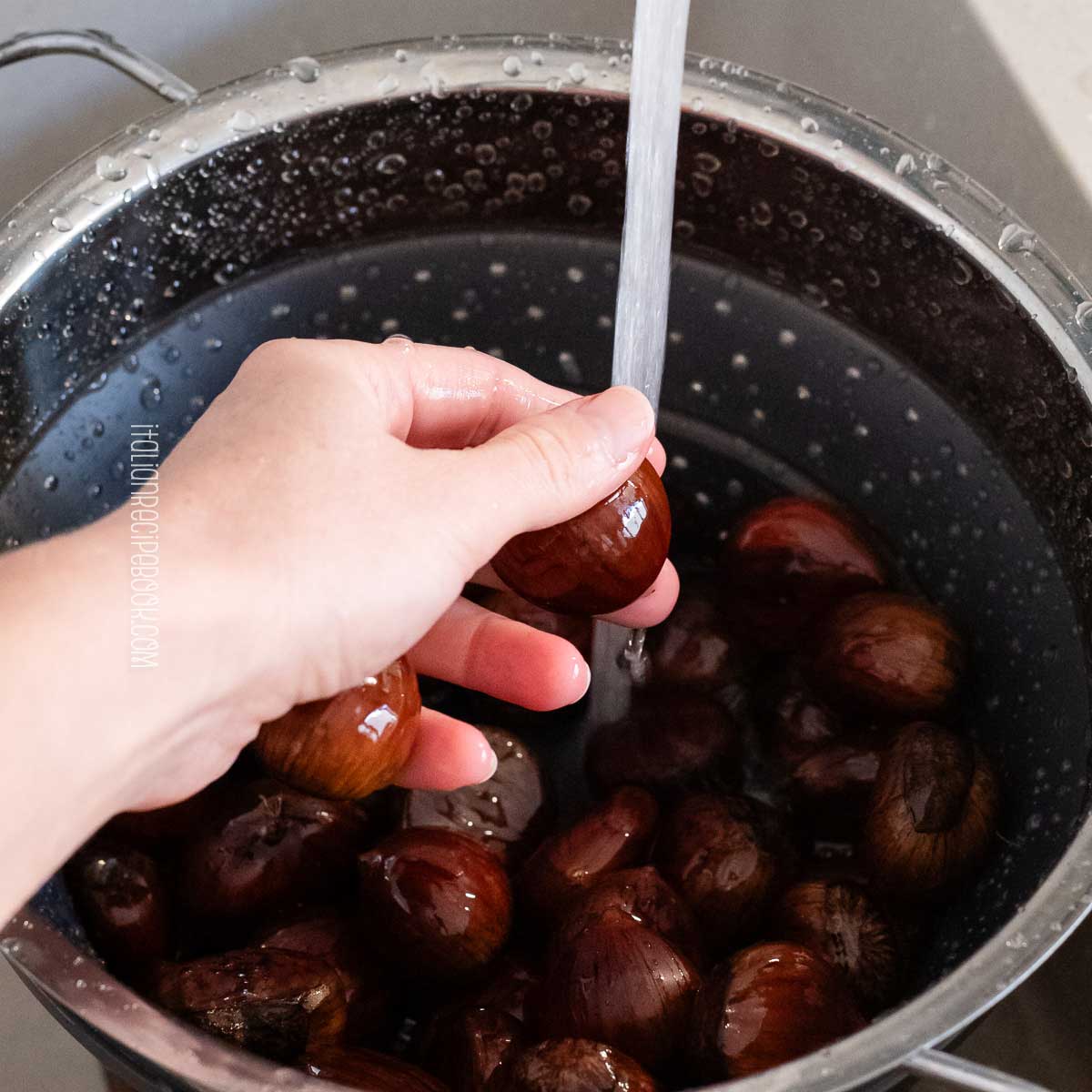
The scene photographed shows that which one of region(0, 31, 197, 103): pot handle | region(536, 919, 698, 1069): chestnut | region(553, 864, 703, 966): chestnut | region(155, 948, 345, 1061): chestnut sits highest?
region(0, 31, 197, 103): pot handle

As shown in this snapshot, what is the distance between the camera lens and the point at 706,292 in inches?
33.3

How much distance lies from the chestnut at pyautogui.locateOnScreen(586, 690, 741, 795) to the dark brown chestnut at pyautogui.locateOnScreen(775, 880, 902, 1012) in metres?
0.12

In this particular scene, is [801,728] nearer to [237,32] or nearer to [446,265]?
[446,265]

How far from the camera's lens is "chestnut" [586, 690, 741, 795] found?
77cm

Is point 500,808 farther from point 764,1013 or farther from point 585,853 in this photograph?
point 764,1013

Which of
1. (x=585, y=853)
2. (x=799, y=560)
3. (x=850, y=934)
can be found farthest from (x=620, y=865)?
(x=799, y=560)

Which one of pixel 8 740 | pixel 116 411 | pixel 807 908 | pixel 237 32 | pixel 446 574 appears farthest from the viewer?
pixel 237 32

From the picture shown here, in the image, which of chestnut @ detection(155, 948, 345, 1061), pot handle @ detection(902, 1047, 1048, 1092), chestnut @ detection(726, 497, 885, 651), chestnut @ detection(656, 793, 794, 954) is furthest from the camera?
chestnut @ detection(726, 497, 885, 651)

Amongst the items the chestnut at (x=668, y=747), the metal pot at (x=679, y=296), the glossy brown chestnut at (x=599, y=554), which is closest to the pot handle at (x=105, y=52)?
the metal pot at (x=679, y=296)

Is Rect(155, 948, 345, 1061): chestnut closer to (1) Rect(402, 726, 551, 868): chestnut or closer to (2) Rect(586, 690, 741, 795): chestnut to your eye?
(1) Rect(402, 726, 551, 868): chestnut

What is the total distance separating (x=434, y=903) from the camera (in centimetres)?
64

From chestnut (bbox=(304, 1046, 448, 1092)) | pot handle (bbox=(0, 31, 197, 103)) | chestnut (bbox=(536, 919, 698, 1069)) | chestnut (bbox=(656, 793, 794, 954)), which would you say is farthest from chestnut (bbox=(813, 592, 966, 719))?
pot handle (bbox=(0, 31, 197, 103))

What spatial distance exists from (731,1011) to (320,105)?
55cm

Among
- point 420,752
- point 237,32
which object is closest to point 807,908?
point 420,752
